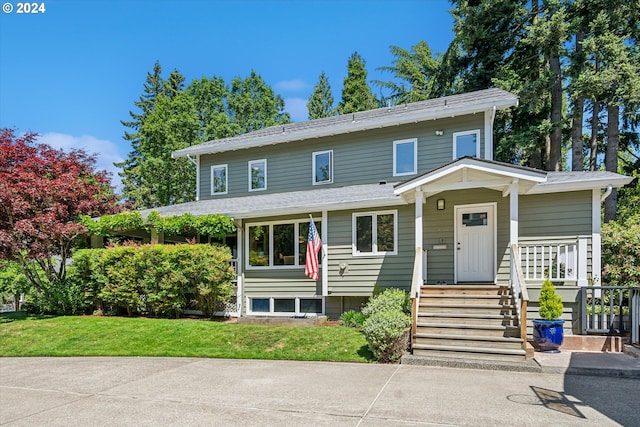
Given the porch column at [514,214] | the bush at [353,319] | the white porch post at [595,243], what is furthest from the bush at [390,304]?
the white porch post at [595,243]

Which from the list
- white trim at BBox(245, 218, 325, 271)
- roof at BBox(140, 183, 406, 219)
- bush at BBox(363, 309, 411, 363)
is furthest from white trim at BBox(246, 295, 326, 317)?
bush at BBox(363, 309, 411, 363)

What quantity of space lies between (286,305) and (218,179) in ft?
20.3

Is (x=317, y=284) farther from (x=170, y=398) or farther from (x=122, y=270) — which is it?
(x=170, y=398)

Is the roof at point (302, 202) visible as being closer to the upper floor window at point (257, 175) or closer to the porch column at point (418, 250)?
the upper floor window at point (257, 175)

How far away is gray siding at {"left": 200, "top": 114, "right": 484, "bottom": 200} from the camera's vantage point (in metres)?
12.2

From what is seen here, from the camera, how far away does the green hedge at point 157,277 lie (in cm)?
1137

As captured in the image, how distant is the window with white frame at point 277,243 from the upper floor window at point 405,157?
313 cm

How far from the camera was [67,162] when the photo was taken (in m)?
14.1

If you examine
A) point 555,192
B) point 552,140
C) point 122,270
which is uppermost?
point 552,140

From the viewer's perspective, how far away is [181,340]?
9242 millimetres

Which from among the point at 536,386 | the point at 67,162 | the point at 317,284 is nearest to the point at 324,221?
the point at 317,284

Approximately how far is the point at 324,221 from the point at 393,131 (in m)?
3.77

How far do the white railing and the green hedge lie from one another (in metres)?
7.79

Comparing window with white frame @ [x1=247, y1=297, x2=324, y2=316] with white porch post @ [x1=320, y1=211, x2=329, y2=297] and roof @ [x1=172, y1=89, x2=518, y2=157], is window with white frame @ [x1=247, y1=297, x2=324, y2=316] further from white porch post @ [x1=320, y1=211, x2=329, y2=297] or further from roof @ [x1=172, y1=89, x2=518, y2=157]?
roof @ [x1=172, y1=89, x2=518, y2=157]
